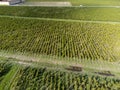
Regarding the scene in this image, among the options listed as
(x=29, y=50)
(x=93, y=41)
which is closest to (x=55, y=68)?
(x=29, y=50)

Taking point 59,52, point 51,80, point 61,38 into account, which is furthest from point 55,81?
point 61,38

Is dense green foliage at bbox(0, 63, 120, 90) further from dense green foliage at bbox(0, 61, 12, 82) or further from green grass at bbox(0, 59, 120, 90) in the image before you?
dense green foliage at bbox(0, 61, 12, 82)

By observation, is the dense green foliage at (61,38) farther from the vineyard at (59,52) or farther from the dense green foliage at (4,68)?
the dense green foliage at (4,68)

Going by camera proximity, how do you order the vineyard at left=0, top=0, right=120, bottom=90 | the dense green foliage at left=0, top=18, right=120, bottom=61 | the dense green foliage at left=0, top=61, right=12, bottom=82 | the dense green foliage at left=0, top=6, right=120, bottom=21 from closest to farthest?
the vineyard at left=0, top=0, right=120, bottom=90 < the dense green foliage at left=0, top=61, right=12, bottom=82 < the dense green foliage at left=0, top=18, right=120, bottom=61 < the dense green foliage at left=0, top=6, right=120, bottom=21

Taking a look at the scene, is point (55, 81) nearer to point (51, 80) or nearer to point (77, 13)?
point (51, 80)

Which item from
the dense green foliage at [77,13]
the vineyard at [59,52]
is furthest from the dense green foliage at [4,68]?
the dense green foliage at [77,13]

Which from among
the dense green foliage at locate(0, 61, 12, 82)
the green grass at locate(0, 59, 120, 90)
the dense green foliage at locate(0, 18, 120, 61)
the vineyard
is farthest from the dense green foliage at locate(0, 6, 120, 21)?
the green grass at locate(0, 59, 120, 90)

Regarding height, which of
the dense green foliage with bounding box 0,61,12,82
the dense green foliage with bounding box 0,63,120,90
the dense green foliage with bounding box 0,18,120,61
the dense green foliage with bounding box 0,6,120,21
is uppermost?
the dense green foliage with bounding box 0,61,12,82
